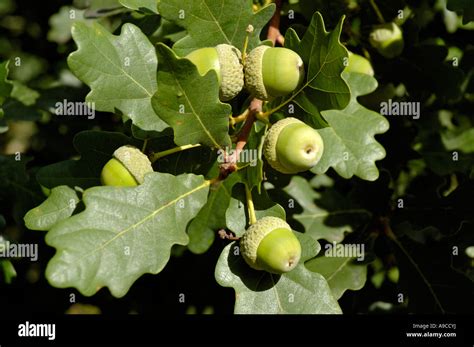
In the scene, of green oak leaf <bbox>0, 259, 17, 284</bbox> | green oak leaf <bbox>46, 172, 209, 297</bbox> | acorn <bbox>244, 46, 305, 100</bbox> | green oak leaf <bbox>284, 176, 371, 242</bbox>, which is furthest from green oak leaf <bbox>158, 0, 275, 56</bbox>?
green oak leaf <bbox>0, 259, 17, 284</bbox>

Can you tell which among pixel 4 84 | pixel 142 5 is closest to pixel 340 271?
pixel 142 5

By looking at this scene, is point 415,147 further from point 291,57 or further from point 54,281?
point 54,281

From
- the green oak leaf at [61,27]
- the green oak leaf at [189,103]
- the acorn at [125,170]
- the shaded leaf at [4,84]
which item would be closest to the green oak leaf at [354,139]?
the green oak leaf at [189,103]

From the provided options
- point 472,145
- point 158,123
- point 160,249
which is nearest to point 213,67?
point 158,123

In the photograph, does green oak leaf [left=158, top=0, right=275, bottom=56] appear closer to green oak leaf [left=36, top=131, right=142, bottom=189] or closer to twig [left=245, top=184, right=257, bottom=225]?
green oak leaf [left=36, top=131, right=142, bottom=189]

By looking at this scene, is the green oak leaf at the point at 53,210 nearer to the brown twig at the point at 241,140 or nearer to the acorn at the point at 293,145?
the brown twig at the point at 241,140
